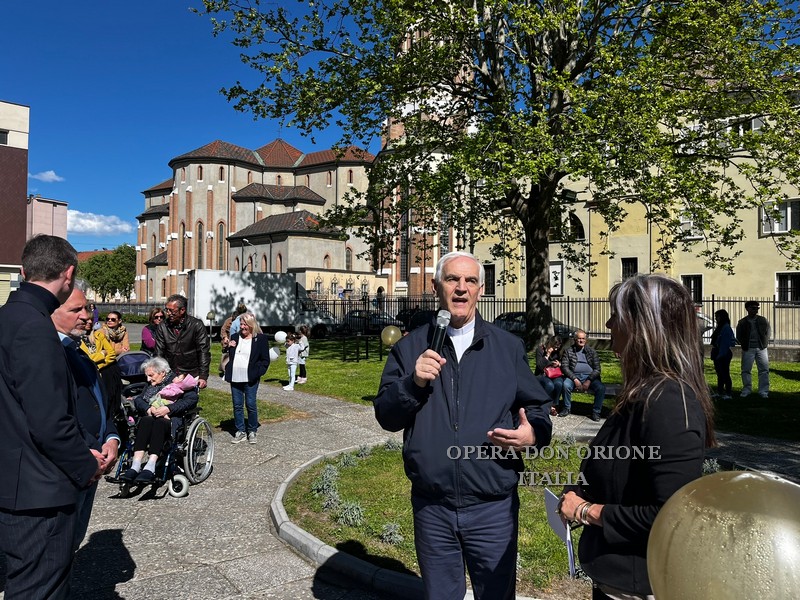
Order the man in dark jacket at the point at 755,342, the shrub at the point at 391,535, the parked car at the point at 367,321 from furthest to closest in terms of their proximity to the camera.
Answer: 1. the parked car at the point at 367,321
2. the man in dark jacket at the point at 755,342
3. the shrub at the point at 391,535

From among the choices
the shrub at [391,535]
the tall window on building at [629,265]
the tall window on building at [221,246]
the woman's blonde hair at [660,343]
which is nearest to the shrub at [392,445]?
the shrub at [391,535]

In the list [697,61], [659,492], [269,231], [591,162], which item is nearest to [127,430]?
[659,492]

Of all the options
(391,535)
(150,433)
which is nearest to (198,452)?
(150,433)

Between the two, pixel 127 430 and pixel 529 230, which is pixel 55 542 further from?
pixel 529 230

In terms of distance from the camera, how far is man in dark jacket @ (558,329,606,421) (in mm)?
10891

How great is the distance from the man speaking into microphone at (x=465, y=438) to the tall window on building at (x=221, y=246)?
234 feet

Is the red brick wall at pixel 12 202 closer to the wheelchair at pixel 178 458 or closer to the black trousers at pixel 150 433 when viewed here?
the wheelchair at pixel 178 458

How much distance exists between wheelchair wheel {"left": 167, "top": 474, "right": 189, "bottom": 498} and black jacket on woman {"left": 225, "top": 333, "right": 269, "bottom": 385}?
2387 millimetres

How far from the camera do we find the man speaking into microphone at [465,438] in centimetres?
260

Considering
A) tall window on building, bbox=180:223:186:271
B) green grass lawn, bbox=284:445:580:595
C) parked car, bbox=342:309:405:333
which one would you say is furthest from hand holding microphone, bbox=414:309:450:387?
tall window on building, bbox=180:223:186:271

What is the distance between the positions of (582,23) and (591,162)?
6.28 metres

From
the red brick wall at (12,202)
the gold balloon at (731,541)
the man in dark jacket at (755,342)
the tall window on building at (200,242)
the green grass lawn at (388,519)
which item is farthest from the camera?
the tall window on building at (200,242)

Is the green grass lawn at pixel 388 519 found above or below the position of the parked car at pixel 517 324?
below

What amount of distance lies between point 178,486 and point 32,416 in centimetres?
425
